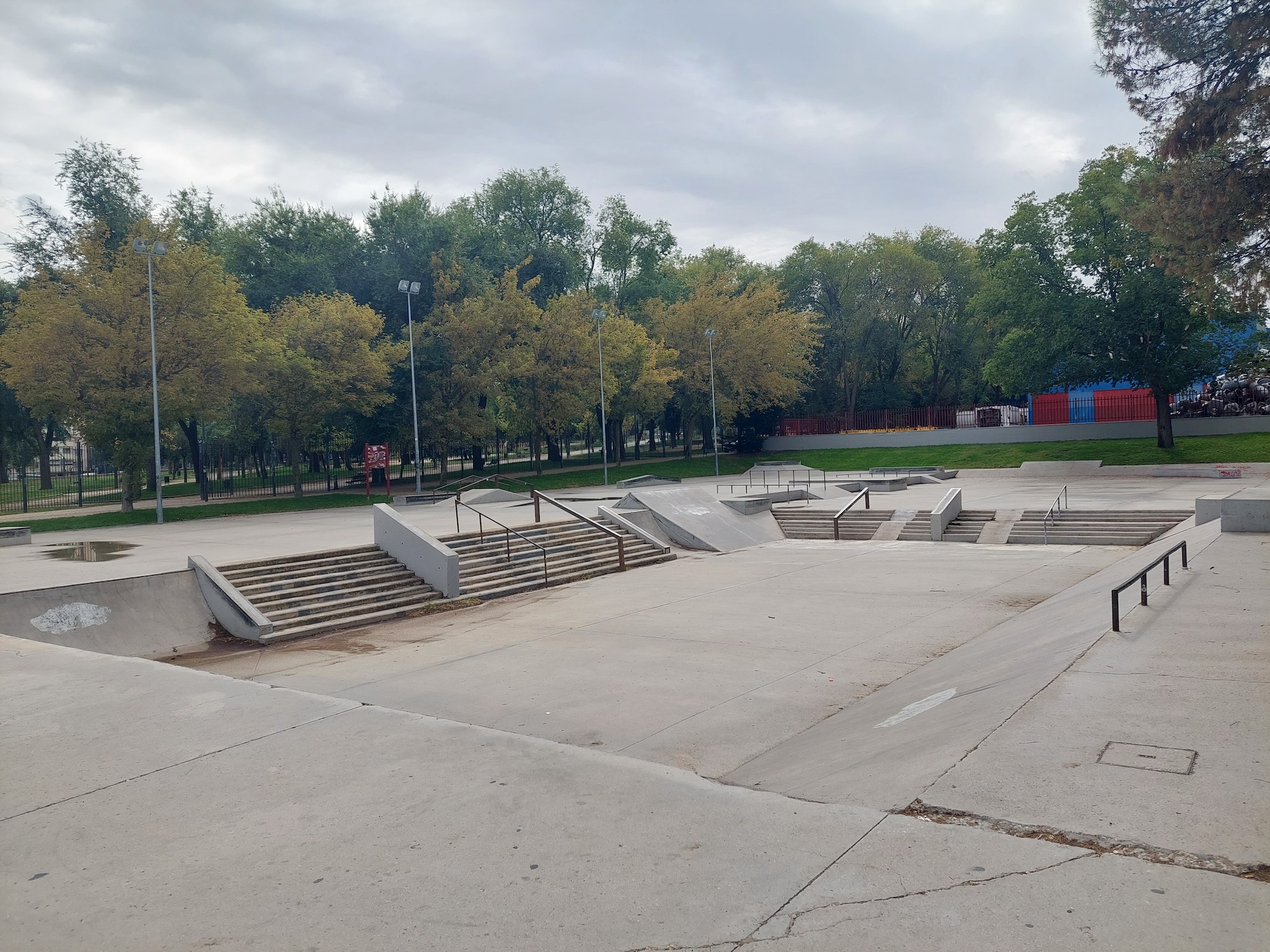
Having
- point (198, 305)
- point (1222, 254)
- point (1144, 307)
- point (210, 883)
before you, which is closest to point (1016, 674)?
point (210, 883)

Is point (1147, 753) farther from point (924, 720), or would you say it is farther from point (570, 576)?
point (570, 576)

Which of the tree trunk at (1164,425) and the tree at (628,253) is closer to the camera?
the tree trunk at (1164,425)

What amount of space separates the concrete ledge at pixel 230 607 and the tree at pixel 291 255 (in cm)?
3072

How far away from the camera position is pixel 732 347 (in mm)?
52281

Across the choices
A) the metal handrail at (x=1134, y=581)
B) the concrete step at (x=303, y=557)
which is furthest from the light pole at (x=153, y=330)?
the metal handrail at (x=1134, y=581)

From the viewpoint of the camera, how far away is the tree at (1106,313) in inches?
1409

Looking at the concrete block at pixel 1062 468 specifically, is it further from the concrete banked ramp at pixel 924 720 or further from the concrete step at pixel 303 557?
the concrete step at pixel 303 557

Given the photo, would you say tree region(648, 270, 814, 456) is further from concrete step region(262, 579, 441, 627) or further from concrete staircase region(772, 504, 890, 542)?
concrete step region(262, 579, 441, 627)

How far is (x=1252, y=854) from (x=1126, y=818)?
21.3 inches

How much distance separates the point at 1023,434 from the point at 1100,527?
27834mm

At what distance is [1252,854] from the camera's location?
3854 millimetres

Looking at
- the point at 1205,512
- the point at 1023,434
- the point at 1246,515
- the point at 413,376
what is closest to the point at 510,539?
the point at 1246,515

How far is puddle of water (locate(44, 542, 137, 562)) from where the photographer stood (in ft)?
58.3

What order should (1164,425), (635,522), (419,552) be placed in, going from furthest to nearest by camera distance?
(1164,425) → (635,522) → (419,552)
